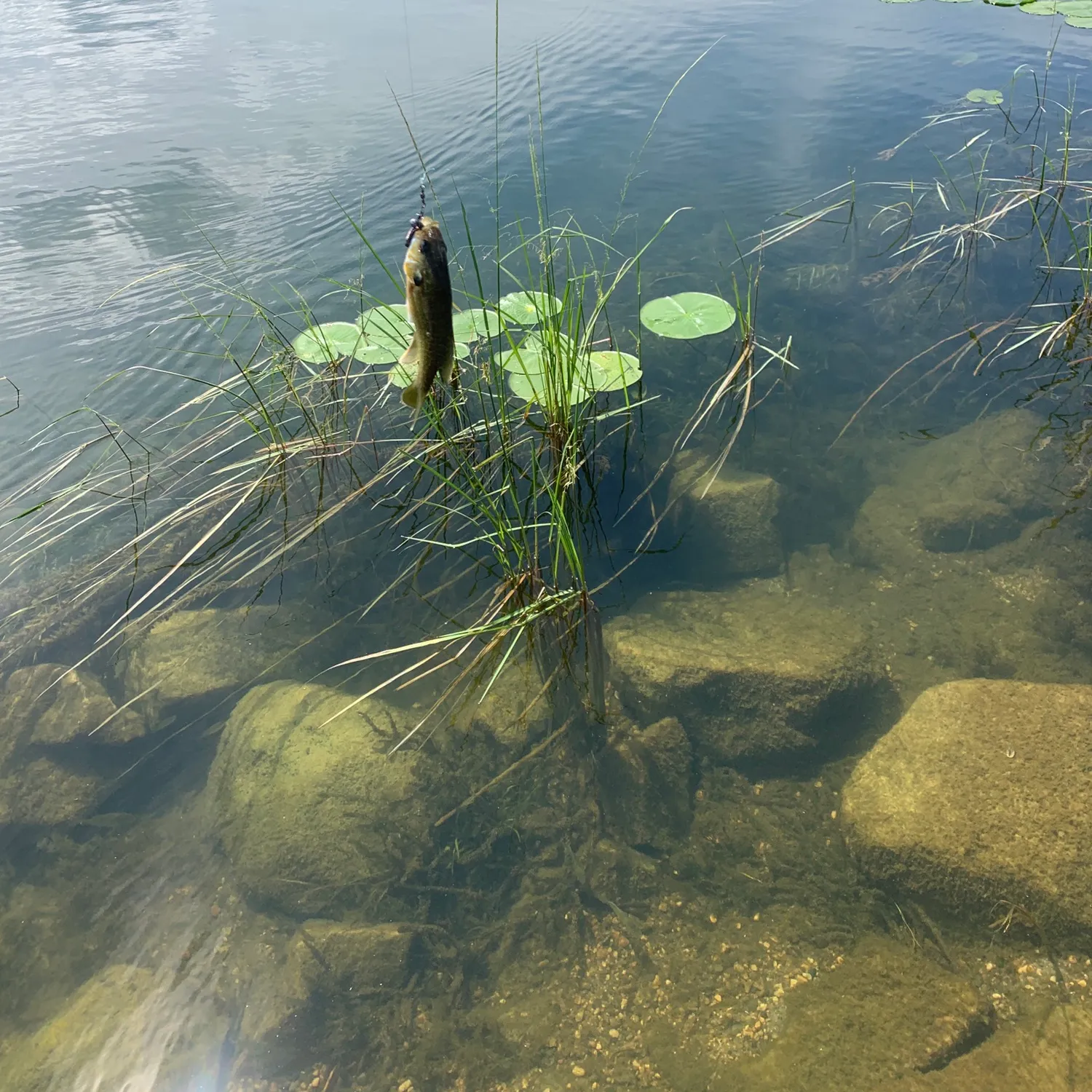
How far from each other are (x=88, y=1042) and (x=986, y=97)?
11.0 meters

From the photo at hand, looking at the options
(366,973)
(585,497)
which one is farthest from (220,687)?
(585,497)

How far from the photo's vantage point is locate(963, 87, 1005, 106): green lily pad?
755 cm

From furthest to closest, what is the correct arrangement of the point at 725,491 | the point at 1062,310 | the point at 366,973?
the point at 1062,310
the point at 725,491
the point at 366,973

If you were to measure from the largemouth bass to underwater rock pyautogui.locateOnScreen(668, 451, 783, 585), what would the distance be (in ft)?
7.44

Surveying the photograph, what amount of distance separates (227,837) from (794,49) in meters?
12.2

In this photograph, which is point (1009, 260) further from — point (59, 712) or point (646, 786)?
point (59, 712)

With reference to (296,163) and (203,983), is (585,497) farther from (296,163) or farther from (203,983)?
(296,163)

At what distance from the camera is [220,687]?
3.79m

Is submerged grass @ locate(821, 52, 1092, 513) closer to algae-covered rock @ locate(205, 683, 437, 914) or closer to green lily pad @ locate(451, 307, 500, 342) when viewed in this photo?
green lily pad @ locate(451, 307, 500, 342)

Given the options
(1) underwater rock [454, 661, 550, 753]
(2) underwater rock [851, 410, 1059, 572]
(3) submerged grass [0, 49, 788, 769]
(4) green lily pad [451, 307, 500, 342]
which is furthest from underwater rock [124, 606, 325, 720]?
(2) underwater rock [851, 410, 1059, 572]

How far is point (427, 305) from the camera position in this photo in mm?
2010

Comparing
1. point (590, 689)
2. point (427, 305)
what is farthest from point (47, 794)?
point (427, 305)

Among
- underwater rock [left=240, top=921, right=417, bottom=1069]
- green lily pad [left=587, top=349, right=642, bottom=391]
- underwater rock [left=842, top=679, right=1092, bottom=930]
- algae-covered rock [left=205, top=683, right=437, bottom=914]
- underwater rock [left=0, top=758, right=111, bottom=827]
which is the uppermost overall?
green lily pad [left=587, top=349, right=642, bottom=391]

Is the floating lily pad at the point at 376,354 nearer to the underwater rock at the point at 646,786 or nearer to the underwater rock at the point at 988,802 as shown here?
the underwater rock at the point at 646,786
